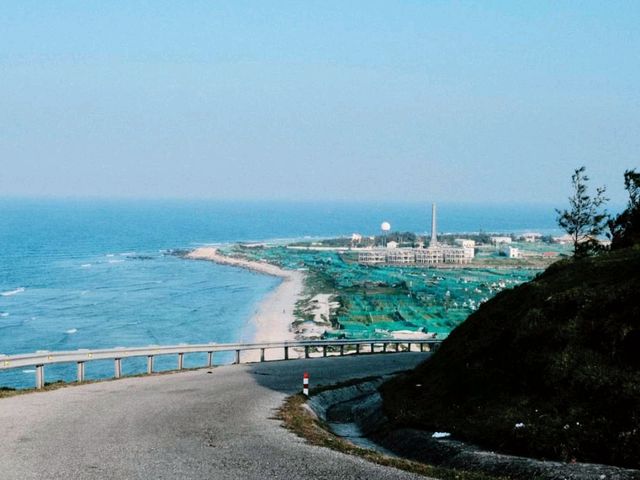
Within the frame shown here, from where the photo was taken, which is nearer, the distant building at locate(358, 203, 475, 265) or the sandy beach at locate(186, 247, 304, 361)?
the sandy beach at locate(186, 247, 304, 361)

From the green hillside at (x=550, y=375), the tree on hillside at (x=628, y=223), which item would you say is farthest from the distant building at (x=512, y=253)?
the green hillside at (x=550, y=375)

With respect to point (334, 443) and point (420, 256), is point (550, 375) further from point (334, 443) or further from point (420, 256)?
point (420, 256)

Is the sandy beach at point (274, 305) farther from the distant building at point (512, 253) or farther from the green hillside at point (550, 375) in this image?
the distant building at point (512, 253)

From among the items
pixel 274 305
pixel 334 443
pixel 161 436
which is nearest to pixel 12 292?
pixel 274 305

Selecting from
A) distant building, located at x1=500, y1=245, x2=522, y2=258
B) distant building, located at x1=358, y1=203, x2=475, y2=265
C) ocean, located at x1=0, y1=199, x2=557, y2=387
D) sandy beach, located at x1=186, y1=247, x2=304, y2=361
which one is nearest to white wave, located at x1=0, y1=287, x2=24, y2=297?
ocean, located at x1=0, y1=199, x2=557, y2=387

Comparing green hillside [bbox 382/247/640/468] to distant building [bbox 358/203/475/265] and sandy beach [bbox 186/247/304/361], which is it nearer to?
sandy beach [bbox 186/247/304/361]
